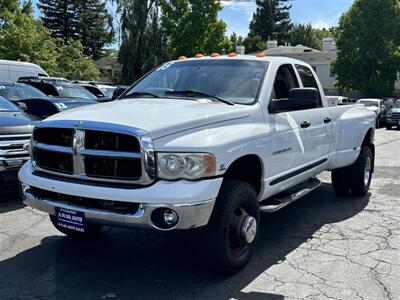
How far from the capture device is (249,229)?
4.29 metres

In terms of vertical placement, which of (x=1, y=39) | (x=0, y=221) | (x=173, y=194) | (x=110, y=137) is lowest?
(x=0, y=221)

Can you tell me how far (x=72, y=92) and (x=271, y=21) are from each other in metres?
69.8

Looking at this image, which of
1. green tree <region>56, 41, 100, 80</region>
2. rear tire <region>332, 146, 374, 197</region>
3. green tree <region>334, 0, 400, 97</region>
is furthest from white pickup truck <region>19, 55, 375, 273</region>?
green tree <region>334, 0, 400, 97</region>

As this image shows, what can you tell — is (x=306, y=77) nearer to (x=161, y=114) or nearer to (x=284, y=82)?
(x=284, y=82)

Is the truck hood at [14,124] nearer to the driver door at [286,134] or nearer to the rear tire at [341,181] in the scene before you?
the driver door at [286,134]

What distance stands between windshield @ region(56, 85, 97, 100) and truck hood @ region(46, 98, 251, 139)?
8716mm

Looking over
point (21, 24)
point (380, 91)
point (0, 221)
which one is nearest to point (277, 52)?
point (380, 91)

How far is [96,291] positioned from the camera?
154 inches

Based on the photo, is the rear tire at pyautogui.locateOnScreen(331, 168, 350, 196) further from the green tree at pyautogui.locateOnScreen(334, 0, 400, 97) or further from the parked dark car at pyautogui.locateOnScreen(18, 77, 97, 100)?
the green tree at pyautogui.locateOnScreen(334, 0, 400, 97)

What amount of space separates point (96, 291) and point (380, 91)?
126ft

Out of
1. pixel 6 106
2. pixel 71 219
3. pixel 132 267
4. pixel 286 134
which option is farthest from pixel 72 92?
pixel 71 219

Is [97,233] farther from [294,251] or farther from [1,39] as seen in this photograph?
[1,39]

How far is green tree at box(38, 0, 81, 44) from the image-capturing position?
68.1 meters

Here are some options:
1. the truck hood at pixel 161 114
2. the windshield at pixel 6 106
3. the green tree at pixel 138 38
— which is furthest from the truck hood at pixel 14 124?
the green tree at pixel 138 38
